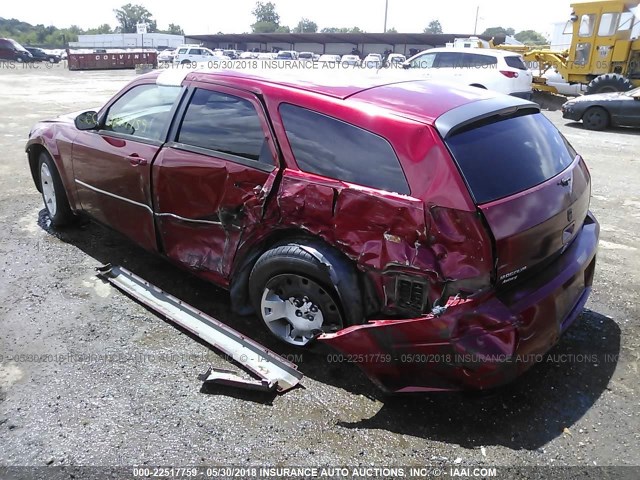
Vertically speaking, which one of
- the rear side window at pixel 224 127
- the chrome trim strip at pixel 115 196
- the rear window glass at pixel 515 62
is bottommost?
the chrome trim strip at pixel 115 196

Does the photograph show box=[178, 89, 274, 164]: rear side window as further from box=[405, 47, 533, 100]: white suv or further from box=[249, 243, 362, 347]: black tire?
box=[405, 47, 533, 100]: white suv

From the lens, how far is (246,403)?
2760 millimetres

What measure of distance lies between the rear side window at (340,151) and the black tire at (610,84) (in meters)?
14.7

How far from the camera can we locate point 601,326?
3.47 m

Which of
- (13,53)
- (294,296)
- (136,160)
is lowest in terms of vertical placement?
(294,296)

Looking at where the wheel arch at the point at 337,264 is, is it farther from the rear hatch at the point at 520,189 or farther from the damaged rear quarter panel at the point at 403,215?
the rear hatch at the point at 520,189

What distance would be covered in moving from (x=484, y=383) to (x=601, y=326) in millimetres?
1563

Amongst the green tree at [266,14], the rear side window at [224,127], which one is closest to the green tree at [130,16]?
the green tree at [266,14]

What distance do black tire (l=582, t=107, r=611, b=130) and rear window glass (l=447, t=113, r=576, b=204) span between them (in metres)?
10.1

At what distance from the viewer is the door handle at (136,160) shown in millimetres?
3682

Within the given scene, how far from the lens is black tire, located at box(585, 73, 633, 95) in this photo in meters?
14.2

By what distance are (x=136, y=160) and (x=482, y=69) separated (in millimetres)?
12260

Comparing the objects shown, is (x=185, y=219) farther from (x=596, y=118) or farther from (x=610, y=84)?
(x=610, y=84)

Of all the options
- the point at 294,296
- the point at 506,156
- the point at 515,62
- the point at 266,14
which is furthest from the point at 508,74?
the point at 266,14
